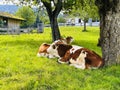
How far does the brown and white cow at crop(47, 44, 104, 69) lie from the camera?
1048 centimetres

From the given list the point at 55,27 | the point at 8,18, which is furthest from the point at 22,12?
the point at 55,27

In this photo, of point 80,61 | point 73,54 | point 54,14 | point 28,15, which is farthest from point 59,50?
point 28,15

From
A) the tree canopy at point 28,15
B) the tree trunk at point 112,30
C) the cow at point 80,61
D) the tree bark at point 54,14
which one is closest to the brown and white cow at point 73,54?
the cow at point 80,61

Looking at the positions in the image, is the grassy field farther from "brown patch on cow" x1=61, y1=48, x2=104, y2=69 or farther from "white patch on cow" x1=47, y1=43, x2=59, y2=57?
"white patch on cow" x1=47, y1=43, x2=59, y2=57

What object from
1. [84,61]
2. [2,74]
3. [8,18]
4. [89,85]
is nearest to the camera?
[89,85]

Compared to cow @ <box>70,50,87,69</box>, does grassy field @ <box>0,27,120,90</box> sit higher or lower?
lower

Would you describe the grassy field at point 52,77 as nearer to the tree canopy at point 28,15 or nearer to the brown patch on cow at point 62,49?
the brown patch on cow at point 62,49

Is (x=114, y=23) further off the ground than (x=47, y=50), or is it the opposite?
(x=114, y=23)

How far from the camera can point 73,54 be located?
35.9 feet

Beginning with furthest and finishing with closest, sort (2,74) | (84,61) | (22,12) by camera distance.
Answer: (22,12) < (84,61) < (2,74)

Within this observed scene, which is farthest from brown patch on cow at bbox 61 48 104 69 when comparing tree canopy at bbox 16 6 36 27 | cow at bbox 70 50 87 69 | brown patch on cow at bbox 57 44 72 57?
tree canopy at bbox 16 6 36 27

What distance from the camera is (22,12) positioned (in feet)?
281

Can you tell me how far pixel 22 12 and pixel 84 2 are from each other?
6703 centimetres

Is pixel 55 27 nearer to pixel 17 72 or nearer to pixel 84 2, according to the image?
pixel 84 2
